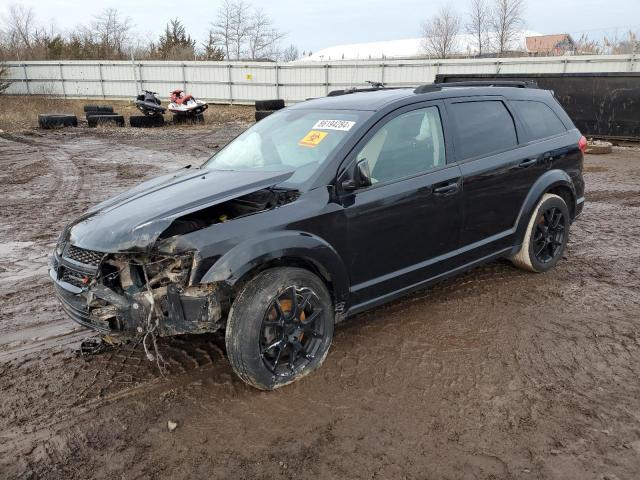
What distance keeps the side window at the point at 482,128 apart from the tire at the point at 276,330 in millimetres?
1724

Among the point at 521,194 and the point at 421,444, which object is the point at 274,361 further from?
the point at 521,194

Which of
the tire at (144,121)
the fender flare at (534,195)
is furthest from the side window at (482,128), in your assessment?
the tire at (144,121)

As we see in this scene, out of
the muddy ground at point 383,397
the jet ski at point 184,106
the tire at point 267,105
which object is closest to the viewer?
the muddy ground at point 383,397

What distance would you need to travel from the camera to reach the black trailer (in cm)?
1238

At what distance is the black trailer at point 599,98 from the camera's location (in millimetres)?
12375

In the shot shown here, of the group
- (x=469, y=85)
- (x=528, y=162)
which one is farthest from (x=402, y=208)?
(x=469, y=85)

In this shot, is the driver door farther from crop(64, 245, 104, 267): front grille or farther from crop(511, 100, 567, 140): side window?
crop(64, 245, 104, 267): front grille

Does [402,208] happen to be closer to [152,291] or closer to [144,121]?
[152,291]

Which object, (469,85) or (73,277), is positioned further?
(469,85)

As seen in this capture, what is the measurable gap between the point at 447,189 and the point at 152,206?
211 cm

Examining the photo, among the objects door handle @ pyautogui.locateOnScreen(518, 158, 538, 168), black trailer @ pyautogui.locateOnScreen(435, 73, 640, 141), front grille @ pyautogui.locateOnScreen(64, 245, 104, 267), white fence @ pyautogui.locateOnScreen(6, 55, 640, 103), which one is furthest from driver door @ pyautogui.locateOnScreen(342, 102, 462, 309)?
white fence @ pyautogui.locateOnScreen(6, 55, 640, 103)

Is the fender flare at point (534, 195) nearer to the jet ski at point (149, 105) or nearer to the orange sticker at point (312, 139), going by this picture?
the orange sticker at point (312, 139)

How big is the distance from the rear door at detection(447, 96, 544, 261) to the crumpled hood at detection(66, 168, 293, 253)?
1503mm

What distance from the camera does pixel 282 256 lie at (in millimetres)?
3070
